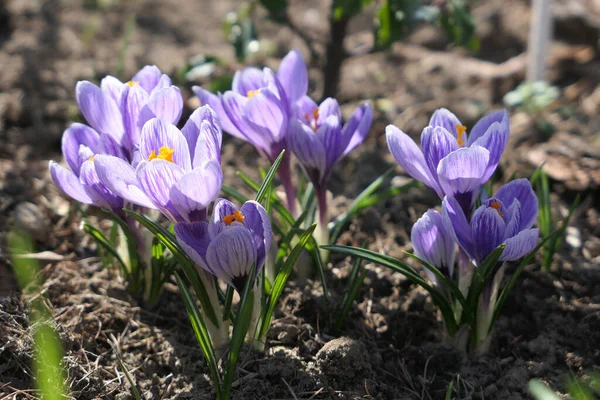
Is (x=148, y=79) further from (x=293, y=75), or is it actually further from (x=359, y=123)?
(x=359, y=123)

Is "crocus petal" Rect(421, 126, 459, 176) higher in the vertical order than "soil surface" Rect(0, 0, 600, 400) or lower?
higher

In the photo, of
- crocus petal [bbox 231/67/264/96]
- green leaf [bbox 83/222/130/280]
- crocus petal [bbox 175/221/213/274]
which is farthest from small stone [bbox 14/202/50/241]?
crocus petal [bbox 175/221/213/274]

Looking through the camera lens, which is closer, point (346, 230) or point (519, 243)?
point (519, 243)

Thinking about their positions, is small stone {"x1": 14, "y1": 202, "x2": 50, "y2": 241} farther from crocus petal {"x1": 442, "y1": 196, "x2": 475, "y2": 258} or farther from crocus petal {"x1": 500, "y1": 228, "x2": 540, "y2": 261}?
crocus petal {"x1": 500, "y1": 228, "x2": 540, "y2": 261}

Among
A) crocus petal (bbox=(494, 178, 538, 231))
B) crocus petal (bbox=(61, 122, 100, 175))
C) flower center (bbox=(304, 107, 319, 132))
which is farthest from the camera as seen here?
flower center (bbox=(304, 107, 319, 132))

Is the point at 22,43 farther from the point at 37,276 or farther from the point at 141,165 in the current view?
the point at 141,165

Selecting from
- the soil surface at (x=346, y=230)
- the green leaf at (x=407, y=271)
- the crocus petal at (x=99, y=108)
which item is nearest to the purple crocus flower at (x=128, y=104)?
the crocus petal at (x=99, y=108)

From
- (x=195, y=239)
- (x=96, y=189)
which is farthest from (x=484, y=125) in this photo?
(x=96, y=189)
